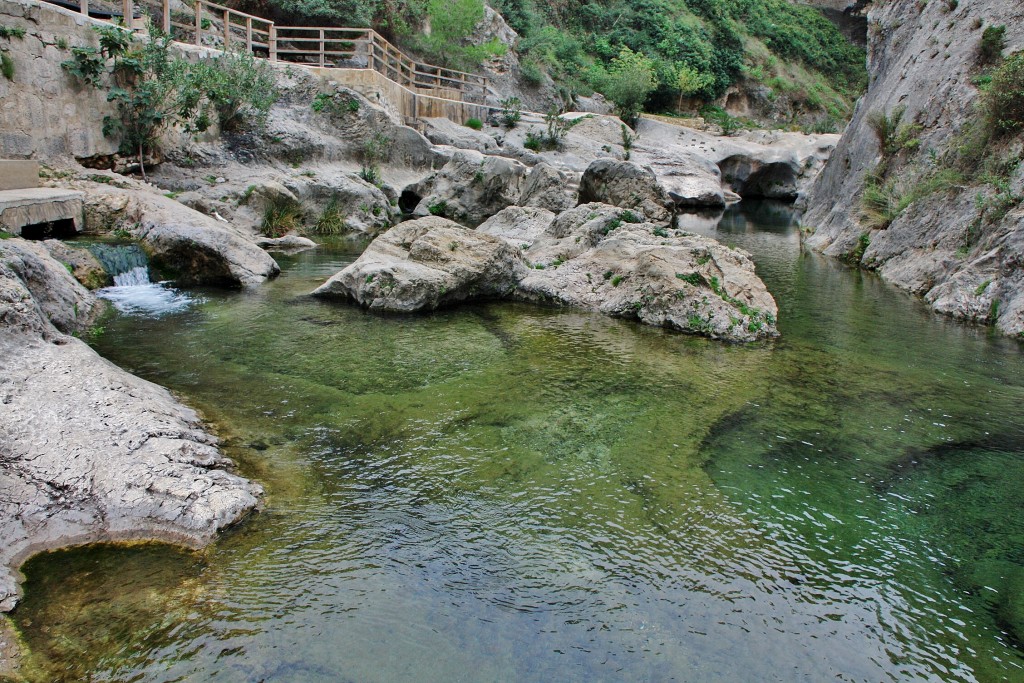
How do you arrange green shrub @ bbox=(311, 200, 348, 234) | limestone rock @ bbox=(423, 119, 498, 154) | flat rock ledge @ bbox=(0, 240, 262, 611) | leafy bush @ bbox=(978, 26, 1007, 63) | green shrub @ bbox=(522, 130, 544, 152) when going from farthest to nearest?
1. green shrub @ bbox=(522, 130, 544, 152)
2. limestone rock @ bbox=(423, 119, 498, 154)
3. green shrub @ bbox=(311, 200, 348, 234)
4. leafy bush @ bbox=(978, 26, 1007, 63)
5. flat rock ledge @ bbox=(0, 240, 262, 611)

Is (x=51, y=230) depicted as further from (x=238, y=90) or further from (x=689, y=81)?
(x=689, y=81)

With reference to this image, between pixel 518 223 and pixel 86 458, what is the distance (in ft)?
40.7

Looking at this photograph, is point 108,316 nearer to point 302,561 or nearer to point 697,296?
point 302,561

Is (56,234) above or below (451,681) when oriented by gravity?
above

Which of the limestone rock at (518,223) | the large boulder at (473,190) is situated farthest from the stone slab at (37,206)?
the large boulder at (473,190)

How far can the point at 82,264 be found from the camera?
1045cm

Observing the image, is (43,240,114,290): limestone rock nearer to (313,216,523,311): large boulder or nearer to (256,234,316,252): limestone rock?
(313,216,523,311): large boulder

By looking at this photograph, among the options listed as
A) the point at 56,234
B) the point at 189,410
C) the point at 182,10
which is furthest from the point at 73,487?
the point at 182,10

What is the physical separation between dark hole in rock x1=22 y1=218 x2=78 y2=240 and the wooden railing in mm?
7453

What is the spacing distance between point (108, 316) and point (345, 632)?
712cm

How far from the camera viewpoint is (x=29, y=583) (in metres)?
3.81

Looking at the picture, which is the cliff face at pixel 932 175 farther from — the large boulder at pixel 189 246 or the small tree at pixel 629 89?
the small tree at pixel 629 89

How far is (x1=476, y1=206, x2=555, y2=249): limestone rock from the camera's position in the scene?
15.7m

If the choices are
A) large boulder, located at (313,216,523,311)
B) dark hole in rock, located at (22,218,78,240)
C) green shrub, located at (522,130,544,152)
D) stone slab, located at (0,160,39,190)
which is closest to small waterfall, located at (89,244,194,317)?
dark hole in rock, located at (22,218,78,240)
